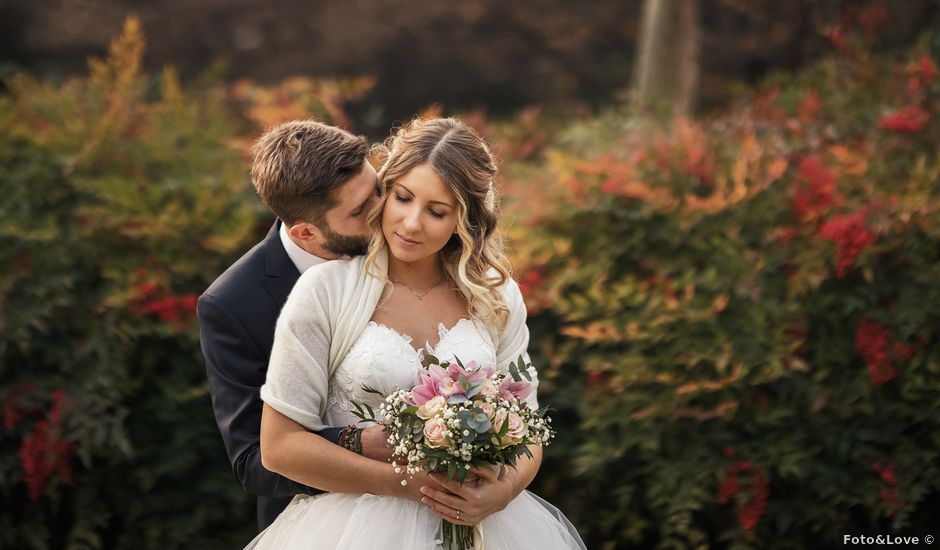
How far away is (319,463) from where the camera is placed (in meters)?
2.75

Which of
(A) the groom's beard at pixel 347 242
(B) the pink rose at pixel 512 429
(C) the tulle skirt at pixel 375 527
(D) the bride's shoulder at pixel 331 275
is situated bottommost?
(C) the tulle skirt at pixel 375 527

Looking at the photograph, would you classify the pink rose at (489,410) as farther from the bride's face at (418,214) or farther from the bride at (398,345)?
the bride's face at (418,214)

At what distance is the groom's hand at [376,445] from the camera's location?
2.78 m

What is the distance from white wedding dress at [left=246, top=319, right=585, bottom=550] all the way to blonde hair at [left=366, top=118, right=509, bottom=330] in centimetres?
12

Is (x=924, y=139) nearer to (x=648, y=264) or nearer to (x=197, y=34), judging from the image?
(x=648, y=264)

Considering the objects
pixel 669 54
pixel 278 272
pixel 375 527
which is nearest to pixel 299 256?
pixel 278 272

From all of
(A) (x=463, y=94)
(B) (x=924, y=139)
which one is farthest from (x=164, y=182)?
(A) (x=463, y=94)

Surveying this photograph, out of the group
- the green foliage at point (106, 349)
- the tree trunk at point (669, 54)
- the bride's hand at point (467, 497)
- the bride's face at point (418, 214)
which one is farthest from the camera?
the tree trunk at point (669, 54)

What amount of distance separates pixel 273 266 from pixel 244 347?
30 centimetres

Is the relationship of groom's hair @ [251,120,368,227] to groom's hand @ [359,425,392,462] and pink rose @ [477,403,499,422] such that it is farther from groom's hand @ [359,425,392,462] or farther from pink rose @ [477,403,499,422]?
pink rose @ [477,403,499,422]

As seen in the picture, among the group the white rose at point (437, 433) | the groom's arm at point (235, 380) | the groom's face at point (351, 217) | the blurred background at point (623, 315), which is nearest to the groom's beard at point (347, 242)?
the groom's face at point (351, 217)

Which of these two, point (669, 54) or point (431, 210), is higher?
point (669, 54)

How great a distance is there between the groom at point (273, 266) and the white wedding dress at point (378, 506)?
13cm

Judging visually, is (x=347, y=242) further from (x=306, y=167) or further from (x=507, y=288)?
(x=507, y=288)
